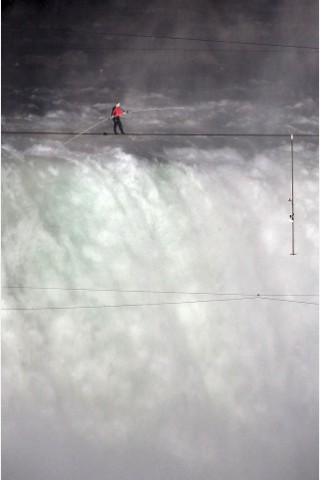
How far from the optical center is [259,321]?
1358 cm

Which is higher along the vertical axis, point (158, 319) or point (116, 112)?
point (116, 112)

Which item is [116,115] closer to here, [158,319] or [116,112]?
[116,112]

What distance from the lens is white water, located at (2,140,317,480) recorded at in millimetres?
13297

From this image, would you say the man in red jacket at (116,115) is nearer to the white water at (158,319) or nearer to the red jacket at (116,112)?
the red jacket at (116,112)

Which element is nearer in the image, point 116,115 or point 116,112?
point 116,112

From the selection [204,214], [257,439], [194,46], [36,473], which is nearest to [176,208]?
[204,214]

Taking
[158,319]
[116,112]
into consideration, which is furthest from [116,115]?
[158,319]

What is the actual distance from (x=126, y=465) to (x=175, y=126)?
7.62m

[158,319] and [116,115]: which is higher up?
[116,115]

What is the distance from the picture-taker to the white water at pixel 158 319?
523 inches

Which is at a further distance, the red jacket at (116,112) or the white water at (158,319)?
the red jacket at (116,112)

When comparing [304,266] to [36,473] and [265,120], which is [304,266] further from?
[36,473]

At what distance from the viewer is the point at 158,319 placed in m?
13.6

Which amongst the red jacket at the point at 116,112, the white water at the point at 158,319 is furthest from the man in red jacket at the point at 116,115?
the white water at the point at 158,319
